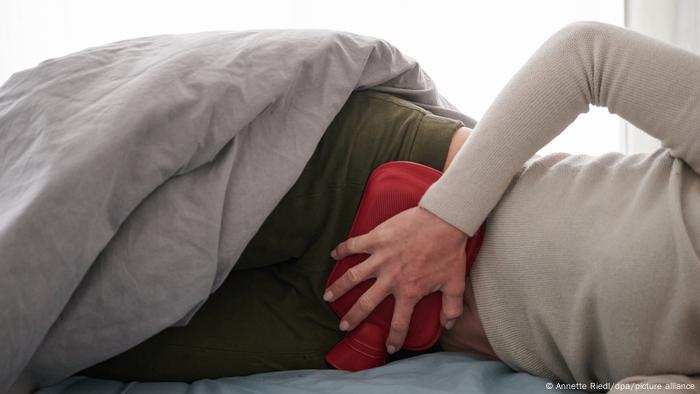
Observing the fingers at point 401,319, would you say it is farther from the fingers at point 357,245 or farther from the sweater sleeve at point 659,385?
the sweater sleeve at point 659,385

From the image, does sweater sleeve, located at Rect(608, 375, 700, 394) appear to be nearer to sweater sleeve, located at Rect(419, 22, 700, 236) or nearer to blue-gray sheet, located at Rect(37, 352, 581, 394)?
blue-gray sheet, located at Rect(37, 352, 581, 394)

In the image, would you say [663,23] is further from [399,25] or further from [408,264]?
[408,264]

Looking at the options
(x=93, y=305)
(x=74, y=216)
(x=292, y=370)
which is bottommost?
(x=292, y=370)

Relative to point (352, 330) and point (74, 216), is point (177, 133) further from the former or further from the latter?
point (352, 330)

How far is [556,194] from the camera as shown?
0.78 metres

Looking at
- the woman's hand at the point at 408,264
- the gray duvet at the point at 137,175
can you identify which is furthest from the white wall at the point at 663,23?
the gray duvet at the point at 137,175

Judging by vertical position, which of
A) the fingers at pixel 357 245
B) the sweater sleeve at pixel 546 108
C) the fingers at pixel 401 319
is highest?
the sweater sleeve at pixel 546 108

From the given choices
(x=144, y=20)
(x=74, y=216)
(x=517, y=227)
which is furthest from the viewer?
(x=144, y=20)

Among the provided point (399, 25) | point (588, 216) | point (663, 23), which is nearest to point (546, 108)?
point (588, 216)

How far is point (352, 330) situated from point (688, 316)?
394mm

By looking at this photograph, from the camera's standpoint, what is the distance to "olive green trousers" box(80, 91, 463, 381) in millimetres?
811

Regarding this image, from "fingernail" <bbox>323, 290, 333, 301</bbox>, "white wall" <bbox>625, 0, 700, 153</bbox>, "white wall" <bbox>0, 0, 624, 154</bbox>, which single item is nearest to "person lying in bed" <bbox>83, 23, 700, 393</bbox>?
"fingernail" <bbox>323, 290, 333, 301</bbox>

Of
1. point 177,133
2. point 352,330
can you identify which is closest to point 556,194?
point 352,330

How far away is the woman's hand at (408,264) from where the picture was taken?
780 mm
